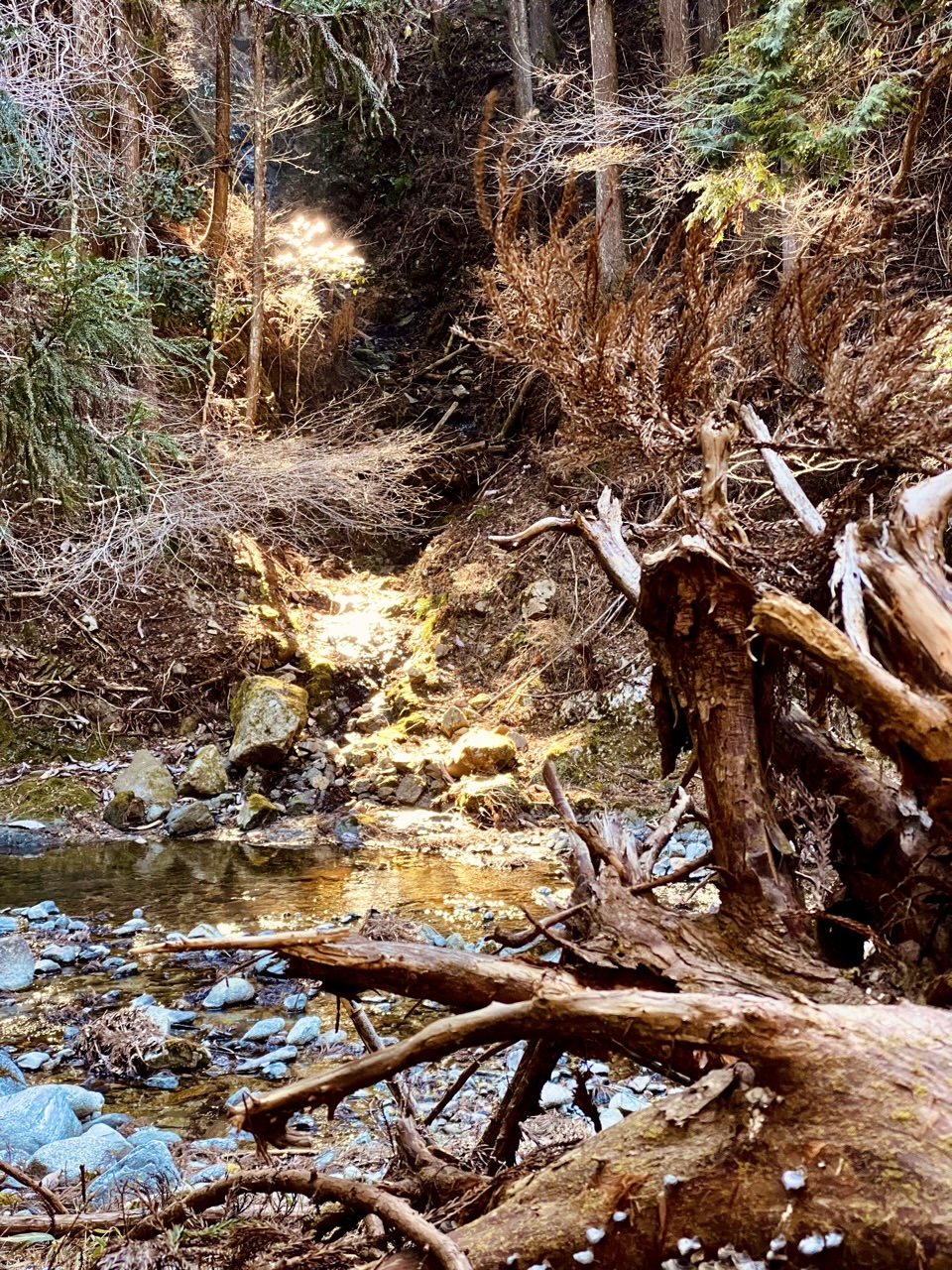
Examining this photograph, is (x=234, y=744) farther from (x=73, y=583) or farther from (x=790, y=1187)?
(x=790, y=1187)

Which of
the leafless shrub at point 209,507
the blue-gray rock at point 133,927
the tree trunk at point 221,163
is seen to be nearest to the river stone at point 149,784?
the leafless shrub at point 209,507

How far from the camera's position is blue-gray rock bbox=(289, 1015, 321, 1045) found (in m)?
4.06

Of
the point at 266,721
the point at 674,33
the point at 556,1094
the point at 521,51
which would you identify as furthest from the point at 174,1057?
the point at 521,51

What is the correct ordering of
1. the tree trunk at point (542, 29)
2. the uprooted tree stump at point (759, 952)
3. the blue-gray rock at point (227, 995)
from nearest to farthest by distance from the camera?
the uprooted tree stump at point (759, 952) → the blue-gray rock at point (227, 995) → the tree trunk at point (542, 29)

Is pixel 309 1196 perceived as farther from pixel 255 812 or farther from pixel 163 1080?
pixel 255 812

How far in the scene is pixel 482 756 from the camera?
8.23 meters

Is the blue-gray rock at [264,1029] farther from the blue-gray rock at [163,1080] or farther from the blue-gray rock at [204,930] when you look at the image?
the blue-gray rock at [204,930]

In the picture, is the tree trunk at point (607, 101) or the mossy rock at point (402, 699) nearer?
the mossy rock at point (402, 699)

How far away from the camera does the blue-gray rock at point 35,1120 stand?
9.87 ft

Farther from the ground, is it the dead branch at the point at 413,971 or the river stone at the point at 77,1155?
the dead branch at the point at 413,971

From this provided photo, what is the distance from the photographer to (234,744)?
28.4 feet

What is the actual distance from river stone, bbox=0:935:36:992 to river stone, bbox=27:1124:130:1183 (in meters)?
1.97

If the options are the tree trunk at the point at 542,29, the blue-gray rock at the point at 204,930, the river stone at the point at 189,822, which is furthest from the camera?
the tree trunk at the point at 542,29

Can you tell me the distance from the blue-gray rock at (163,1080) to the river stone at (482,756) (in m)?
4.71
